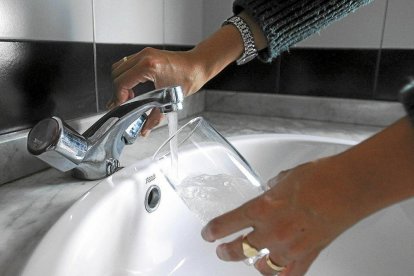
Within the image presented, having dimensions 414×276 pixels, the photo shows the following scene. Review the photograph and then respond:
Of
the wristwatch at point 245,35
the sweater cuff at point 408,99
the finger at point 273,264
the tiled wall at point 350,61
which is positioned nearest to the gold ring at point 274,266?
the finger at point 273,264

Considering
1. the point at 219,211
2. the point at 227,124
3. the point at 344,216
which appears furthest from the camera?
the point at 227,124

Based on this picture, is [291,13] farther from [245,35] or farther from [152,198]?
[152,198]

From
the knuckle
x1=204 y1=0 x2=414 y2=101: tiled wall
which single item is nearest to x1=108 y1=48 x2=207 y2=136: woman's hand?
the knuckle

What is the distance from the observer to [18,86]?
47 cm

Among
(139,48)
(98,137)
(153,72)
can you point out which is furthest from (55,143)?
(139,48)

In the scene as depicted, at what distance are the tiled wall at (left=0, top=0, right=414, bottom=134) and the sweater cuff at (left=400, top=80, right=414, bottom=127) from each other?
0.43 m

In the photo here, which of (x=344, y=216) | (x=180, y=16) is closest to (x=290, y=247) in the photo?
(x=344, y=216)

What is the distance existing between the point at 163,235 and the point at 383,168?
1.08 ft

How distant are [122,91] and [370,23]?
65cm

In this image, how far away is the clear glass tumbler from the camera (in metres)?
0.39

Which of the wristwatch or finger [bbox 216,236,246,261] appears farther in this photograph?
the wristwatch

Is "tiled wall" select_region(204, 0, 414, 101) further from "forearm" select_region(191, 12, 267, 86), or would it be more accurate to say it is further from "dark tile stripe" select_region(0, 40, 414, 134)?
"forearm" select_region(191, 12, 267, 86)

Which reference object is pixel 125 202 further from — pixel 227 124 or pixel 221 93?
pixel 221 93

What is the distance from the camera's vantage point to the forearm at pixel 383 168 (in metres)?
0.24
